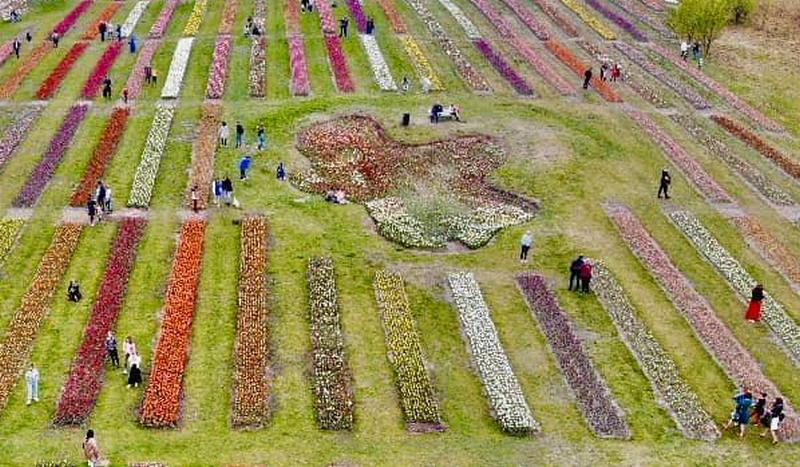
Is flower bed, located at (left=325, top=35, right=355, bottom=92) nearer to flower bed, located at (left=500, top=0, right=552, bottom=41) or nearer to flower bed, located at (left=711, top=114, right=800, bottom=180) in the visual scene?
flower bed, located at (left=500, top=0, right=552, bottom=41)

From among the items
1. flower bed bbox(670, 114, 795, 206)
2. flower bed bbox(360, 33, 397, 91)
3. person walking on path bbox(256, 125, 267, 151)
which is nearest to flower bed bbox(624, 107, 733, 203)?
flower bed bbox(670, 114, 795, 206)

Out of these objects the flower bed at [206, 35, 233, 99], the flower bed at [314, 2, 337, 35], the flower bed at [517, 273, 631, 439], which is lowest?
the flower bed at [517, 273, 631, 439]

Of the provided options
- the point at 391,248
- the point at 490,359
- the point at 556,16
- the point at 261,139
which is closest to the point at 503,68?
the point at 556,16

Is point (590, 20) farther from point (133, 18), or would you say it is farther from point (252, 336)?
point (252, 336)

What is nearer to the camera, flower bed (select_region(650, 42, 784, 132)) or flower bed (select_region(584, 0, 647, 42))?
flower bed (select_region(650, 42, 784, 132))

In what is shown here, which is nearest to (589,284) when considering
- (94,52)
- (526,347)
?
(526,347)

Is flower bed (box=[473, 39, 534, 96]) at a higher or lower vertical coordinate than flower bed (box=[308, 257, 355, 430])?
higher

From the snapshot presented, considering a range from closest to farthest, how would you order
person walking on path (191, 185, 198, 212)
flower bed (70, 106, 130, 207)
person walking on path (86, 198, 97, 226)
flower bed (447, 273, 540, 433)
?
flower bed (447, 273, 540, 433)
person walking on path (86, 198, 97, 226)
person walking on path (191, 185, 198, 212)
flower bed (70, 106, 130, 207)
